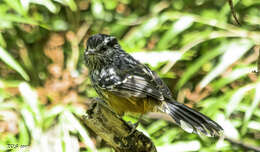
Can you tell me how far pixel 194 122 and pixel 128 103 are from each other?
396mm

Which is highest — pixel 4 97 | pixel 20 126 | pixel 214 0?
pixel 214 0

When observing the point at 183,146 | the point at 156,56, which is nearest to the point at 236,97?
the point at 183,146

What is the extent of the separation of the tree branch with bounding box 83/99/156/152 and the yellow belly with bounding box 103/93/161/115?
0.12 meters

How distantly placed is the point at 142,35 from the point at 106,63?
Answer: 1444 mm

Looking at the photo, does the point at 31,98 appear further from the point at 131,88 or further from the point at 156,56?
the point at 131,88

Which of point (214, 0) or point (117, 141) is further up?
point (214, 0)

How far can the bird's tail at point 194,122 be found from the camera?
2.26 meters

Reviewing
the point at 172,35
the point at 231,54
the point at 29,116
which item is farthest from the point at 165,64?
the point at 29,116

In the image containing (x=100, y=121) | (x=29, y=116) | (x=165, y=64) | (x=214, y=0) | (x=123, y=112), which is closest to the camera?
(x=100, y=121)

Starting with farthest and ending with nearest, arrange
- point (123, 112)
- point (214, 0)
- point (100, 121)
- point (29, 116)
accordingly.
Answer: point (214, 0) < point (29, 116) < point (123, 112) < point (100, 121)

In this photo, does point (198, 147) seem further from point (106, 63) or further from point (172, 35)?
point (106, 63)

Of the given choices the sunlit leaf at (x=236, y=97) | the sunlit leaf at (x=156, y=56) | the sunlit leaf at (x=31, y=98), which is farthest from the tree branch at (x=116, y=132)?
the sunlit leaf at (x=236, y=97)

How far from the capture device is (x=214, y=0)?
4527mm

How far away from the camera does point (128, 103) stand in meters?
2.42
